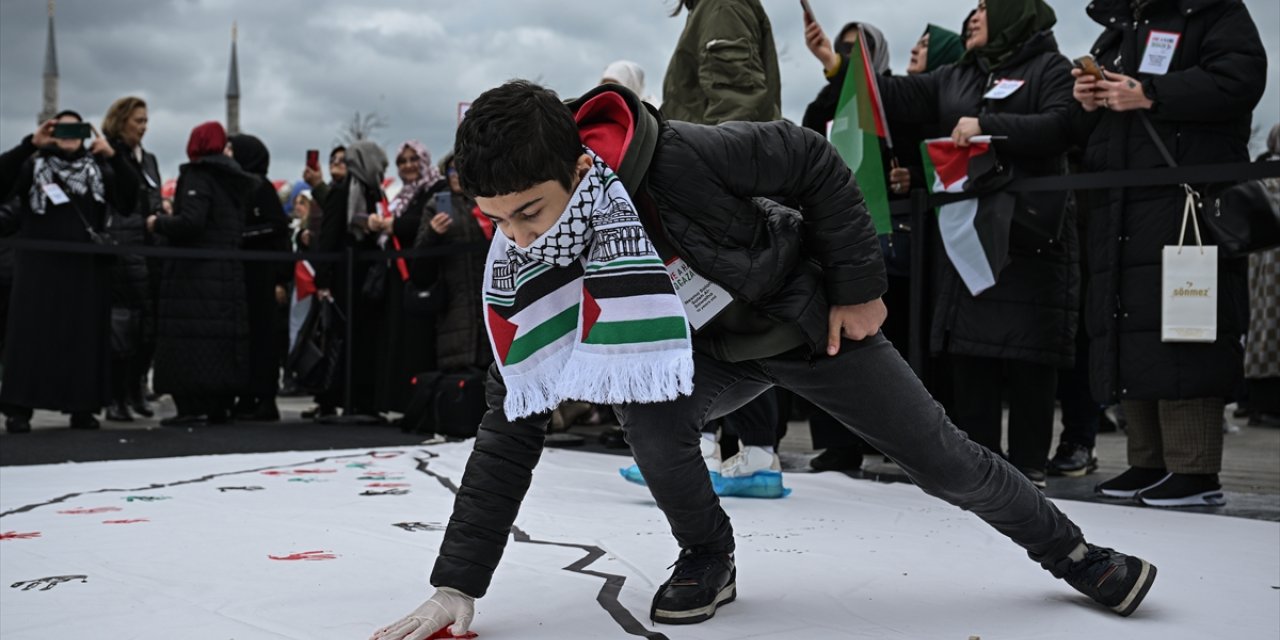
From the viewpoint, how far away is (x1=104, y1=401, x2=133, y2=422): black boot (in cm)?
706

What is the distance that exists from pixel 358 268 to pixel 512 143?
18.4 ft

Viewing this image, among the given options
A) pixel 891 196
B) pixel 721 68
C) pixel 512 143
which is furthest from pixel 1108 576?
pixel 891 196

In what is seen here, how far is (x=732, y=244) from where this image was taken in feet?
6.73

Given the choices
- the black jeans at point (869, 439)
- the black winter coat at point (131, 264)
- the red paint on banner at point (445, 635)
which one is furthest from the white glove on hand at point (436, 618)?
the black winter coat at point (131, 264)

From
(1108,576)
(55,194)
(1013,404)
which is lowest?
(1108,576)

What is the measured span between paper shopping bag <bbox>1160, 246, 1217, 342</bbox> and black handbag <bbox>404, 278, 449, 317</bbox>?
3.78 m

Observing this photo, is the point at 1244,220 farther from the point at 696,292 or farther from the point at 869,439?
the point at 696,292

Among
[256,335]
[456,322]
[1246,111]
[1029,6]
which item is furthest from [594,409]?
[1246,111]

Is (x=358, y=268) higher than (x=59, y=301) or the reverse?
higher

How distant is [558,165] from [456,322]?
4430 mm

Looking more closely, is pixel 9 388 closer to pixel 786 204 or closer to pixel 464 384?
pixel 464 384

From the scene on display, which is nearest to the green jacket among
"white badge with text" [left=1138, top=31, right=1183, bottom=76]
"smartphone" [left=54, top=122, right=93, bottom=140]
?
"white badge with text" [left=1138, top=31, right=1183, bottom=76]

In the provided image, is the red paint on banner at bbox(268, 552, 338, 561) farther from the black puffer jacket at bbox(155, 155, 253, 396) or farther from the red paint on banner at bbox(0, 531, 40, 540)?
the black puffer jacket at bbox(155, 155, 253, 396)

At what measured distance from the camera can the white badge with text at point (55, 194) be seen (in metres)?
6.06
